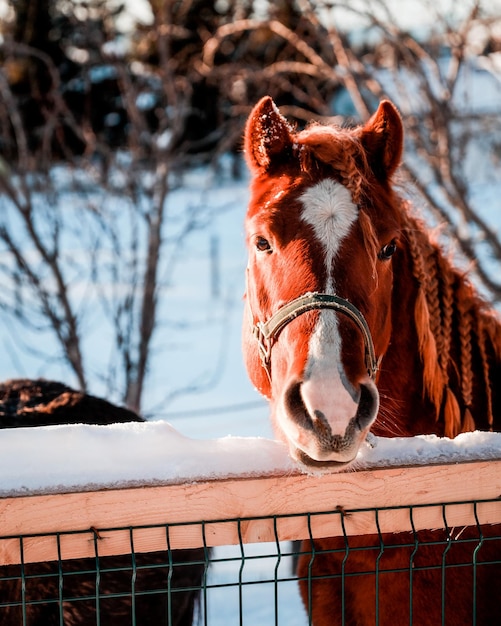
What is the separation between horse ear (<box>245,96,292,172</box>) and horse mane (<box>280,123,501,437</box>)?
58mm

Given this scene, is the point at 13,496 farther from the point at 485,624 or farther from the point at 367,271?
the point at 485,624

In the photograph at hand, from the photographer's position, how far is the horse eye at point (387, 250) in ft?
7.49

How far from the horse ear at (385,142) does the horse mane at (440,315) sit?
16 mm

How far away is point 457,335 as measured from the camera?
8.81 feet

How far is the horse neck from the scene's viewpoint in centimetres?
250

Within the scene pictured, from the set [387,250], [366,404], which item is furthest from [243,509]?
[387,250]

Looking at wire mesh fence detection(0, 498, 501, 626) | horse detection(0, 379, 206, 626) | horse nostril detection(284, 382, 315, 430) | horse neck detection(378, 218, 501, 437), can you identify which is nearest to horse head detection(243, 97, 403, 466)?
horse nostril detection(284, 382, 315, 430)

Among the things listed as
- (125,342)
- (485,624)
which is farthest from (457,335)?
(125,342)

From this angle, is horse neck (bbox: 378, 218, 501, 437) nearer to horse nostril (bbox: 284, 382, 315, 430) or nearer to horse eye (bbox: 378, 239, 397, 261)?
horse eye (bbox: 378, 239, 397, 261)

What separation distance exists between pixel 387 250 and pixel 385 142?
44 centimetres

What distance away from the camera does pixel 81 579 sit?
283 cm

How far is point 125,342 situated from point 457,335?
12.5 feet

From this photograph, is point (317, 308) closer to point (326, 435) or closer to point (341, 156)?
point (326, 435)

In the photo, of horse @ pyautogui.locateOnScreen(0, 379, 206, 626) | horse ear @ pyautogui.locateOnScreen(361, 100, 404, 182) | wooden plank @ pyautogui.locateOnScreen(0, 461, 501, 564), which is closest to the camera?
wooden plank @ pyautogui.locateOnScreen(0, 461, 501, 564)
